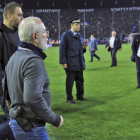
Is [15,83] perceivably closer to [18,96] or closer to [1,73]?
[18,96]

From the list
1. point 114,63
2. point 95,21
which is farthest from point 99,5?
point 114,63

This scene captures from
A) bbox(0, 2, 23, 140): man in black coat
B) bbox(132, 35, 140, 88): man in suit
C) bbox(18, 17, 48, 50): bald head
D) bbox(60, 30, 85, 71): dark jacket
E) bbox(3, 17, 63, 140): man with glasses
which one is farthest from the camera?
bbox(132, 35, 140, 88): man in suit

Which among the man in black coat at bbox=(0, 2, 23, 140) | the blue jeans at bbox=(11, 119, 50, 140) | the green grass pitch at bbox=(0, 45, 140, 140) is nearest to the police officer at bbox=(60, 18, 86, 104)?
the green grass pitch at bbox=(0, 45, 140, 140)

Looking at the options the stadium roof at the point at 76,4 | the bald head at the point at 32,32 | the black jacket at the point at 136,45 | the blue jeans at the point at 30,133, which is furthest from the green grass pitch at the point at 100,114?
the stadium roof at the point at 76,4

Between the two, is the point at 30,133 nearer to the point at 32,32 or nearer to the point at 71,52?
the point at 32,32

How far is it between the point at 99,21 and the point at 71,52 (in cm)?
5480

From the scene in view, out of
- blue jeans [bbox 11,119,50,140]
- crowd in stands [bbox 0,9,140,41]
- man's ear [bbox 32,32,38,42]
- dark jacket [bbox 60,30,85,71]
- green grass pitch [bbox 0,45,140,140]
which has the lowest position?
green grass pitch [bbox 0,45,140,140]

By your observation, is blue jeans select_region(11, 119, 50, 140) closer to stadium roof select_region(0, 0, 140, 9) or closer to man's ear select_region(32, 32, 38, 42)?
man's ear select_region(32, 32, 38, 42)

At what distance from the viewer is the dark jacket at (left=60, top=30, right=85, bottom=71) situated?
6398mm

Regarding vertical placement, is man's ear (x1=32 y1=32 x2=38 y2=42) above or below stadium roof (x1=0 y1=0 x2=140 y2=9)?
below

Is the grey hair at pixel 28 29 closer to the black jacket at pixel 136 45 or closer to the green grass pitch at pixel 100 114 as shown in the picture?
the green grass pitch at pixel 100 114

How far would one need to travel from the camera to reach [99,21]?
59781mm

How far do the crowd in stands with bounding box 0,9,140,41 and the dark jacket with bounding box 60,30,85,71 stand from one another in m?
51.6

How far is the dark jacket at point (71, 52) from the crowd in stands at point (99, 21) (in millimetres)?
51595
